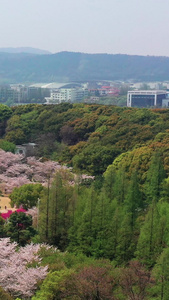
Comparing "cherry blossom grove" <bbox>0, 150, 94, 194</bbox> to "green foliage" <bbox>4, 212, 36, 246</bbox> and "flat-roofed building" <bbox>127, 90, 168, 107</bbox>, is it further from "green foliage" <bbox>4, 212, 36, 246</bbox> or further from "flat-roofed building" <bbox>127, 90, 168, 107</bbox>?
"flat-roofed building" <bbox>127, 90, 168, 107</bbox>

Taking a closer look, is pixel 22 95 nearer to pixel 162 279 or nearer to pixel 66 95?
pixel 66 95

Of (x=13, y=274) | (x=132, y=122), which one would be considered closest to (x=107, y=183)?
(x=13, y=274)

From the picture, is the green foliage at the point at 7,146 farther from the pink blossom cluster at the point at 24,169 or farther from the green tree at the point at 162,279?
the green tree at the point at 162,279

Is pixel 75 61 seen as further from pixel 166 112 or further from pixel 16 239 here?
pixel 16 239

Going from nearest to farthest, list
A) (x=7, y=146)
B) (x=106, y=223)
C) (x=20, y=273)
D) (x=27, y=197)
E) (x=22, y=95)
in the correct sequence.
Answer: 1. (x=20, y=273)
2. (x=106, y=223)
3. (x=27, y=197)
4. (x=7, y=146)
5. (x=22, y=95)

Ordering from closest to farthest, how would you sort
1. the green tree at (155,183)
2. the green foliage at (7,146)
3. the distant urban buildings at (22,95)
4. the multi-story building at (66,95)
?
the green tree at (155,183) < the green foliage at (7,146) < the distant urban buildings at (22,95) < the multi-story building at (66,95)

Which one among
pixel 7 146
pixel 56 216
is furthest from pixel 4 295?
pixel 7 146

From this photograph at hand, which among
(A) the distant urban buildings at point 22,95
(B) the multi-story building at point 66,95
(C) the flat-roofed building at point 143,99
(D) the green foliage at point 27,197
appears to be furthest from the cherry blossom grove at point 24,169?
(A) the distant urban buildings at point 22,95
